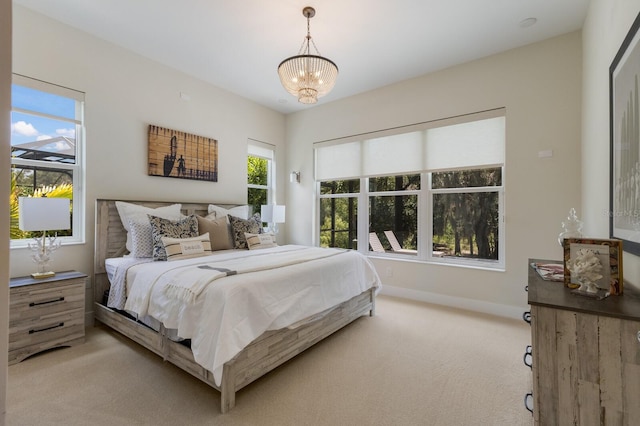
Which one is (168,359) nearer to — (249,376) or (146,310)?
(146,310)

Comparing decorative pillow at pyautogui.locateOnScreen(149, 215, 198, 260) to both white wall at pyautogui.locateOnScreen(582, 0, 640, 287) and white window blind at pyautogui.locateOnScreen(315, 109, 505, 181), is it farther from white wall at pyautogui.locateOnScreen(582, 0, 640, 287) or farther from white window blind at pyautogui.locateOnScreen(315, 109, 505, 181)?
white wall at pyautogui.locateOnScreen(582, 0, 640, 287)

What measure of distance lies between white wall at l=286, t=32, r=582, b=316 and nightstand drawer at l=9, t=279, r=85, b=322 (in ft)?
12.0

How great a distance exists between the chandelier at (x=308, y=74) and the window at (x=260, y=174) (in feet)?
7.94

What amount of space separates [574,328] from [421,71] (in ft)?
11.7

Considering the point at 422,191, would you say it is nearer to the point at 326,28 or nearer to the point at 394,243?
the point at 394,243

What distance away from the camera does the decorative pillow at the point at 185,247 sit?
9.13ft

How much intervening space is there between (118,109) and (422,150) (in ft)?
12.5

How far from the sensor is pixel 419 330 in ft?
9.82

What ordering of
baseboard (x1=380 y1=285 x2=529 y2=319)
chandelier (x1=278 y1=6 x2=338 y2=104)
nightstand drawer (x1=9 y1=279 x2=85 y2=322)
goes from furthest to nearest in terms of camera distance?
baseboard (x1=380 y1=285 x2=529 y2=319), chandelier (x1=278 y1=6 x2=338 y2=104), nightstand drawer (x1=9 y1=279 x2=85 y2=322)

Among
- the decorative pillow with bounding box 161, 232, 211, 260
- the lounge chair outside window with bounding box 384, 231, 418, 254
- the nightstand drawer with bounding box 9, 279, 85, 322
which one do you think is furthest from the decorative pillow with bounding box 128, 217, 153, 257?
the lounge chair outside window with bounding box 384, 231, 418, 254

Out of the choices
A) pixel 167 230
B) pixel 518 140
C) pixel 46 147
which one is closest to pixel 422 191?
pixel 518 140

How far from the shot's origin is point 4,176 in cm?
71

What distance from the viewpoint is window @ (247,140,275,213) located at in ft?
16.3

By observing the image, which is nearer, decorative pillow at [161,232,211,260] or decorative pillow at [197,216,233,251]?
decorative pillow at [161,232,211,260]
